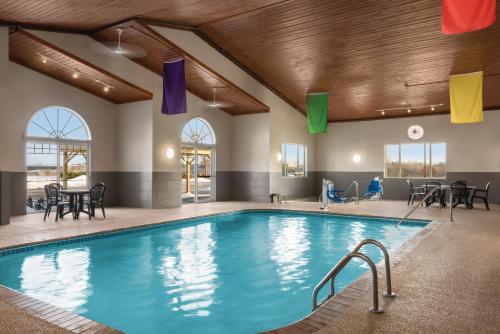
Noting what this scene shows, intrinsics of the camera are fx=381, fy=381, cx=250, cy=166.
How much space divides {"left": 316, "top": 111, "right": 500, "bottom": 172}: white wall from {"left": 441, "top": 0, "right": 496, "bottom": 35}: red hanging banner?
9.27 meters

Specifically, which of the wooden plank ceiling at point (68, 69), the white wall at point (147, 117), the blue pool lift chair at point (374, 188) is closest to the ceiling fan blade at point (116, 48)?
the wooden plank ceiling at point (68, 69)

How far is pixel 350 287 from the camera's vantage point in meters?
3.77

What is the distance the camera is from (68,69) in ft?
31.6

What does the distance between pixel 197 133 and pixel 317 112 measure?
406 cm

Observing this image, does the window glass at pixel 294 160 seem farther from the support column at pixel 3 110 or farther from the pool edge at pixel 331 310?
the pool edge at pixel 331 310

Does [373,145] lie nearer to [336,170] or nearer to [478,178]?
[336,170]

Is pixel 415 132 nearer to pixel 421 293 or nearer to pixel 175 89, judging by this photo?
pixel 175 89

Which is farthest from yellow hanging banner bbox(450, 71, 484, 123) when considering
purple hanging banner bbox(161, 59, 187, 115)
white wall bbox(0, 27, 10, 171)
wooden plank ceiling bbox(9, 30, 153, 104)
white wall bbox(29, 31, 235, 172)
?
white wall bbox(0, 27, 10, 171)

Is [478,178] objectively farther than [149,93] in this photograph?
Yes

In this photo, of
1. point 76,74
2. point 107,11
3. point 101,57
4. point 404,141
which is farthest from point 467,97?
point 76,74

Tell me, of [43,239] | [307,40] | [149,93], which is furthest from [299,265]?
[149,93]

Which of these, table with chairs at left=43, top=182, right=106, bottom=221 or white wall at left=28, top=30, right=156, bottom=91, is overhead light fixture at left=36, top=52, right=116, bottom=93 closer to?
white wall at left=28, top=30, right=156, bottom=91

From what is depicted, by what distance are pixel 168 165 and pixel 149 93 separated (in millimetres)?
2197

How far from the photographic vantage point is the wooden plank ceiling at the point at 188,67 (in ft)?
28.5
